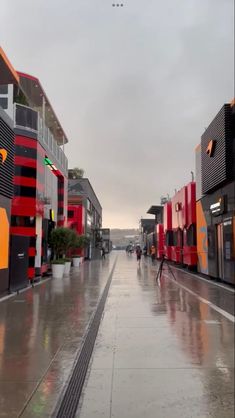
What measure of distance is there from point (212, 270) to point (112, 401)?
16.1 meters

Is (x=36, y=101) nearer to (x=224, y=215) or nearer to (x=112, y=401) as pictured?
(x=224, y=215)

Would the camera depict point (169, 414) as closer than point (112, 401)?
Yes

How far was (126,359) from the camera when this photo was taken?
6391 mm

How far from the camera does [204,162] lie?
21.4 meters

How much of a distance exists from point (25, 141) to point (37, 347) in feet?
47.0

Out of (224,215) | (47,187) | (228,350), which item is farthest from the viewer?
(47,187)

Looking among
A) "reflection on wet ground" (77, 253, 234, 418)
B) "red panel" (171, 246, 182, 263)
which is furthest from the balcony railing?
"red panel" (171, 246, 182, 263)

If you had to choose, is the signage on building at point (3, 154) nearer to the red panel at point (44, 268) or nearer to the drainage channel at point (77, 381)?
the drainage channel at point (77, 381)

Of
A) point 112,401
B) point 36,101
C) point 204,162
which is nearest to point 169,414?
point 112,401

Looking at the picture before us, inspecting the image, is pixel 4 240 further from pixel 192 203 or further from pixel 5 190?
Result: pixel 192 203

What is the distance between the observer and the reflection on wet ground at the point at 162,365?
Answer: 180 inches

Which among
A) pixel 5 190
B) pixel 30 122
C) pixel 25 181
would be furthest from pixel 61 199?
pixel 5 190

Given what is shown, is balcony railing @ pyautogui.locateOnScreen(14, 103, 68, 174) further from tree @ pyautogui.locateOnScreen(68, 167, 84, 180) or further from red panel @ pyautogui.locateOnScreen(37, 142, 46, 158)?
tree @ pyautogui.locateOnScreen(68, 167, 84, 180)

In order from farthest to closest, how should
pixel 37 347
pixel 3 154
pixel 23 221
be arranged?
pixel 23 221, pixel 3 154, pixel 37 347
